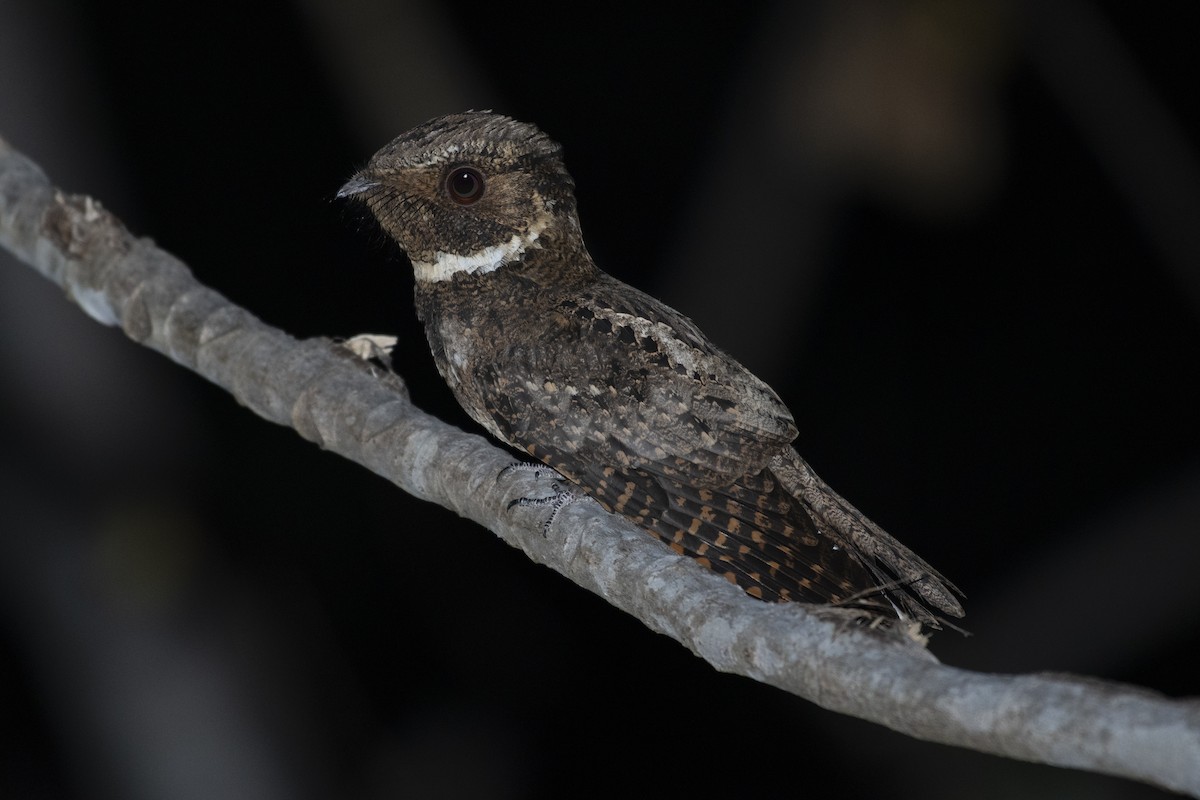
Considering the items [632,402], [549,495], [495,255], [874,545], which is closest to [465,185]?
[495,255]

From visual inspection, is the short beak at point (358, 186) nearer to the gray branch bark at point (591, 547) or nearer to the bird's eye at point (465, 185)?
the bird's eye at point (465, 185)

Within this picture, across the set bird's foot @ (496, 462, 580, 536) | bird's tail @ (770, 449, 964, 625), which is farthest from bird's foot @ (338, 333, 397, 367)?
bird's tail @ (770, 449, 964, 625)

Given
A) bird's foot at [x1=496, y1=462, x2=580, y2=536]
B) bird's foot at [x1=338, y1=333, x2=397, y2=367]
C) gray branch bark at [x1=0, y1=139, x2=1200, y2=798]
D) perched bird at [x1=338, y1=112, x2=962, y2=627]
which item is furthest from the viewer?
bird's foot at [x1=338, y1=333, x2=397, y2=367]

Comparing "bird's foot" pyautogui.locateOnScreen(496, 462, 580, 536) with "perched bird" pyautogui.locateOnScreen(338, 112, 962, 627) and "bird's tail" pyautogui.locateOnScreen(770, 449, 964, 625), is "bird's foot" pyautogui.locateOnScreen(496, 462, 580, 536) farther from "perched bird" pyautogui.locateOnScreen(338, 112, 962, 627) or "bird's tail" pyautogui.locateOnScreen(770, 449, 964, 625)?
"bird's tail" pyautogui.locateOnScreen(770, 449, 964, 625)

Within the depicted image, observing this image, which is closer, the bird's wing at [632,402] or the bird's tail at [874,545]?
the bird's tail at [874,545]

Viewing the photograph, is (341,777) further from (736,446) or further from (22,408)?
(736,446)

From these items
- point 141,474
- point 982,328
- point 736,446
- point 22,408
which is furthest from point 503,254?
point 982,328

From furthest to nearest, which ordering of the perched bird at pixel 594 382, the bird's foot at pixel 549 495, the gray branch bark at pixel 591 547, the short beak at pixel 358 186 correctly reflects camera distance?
the short beak at pixel 358 186 → the perched bird at pixel 594 382 → the bird's foot at pixel 549 495 → the gray branch bark at pixel 591 547

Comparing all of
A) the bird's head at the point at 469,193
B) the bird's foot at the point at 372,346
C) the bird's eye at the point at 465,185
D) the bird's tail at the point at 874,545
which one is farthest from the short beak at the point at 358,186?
the bird's tail at the point at 874,545
